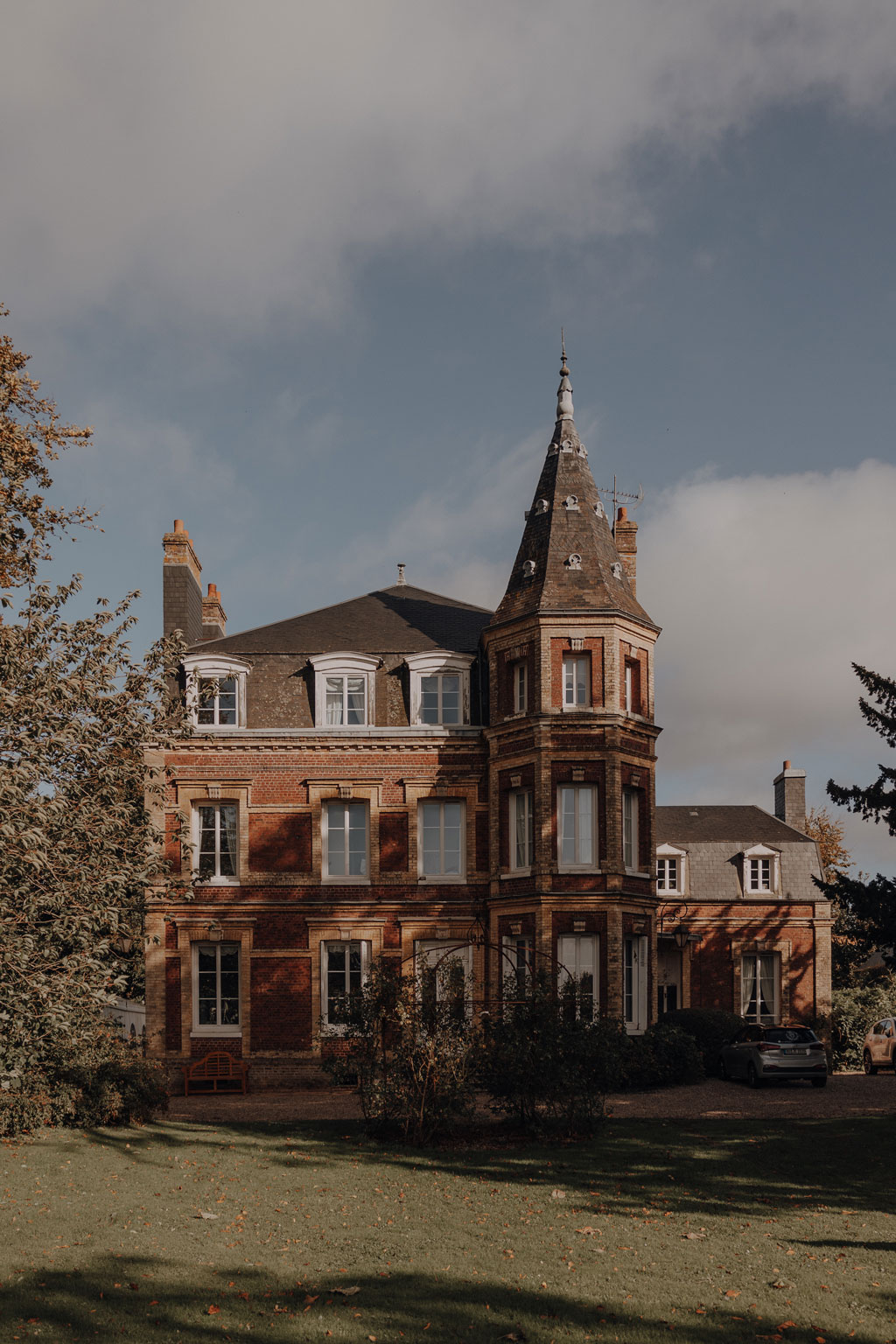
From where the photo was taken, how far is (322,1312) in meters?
8.85

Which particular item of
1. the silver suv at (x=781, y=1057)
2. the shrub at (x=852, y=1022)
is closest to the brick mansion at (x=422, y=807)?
the silver suv at (x=781, y=1057)

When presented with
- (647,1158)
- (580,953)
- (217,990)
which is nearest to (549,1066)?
(647,1158)

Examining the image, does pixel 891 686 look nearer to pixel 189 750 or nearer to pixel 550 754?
pixel 550 754

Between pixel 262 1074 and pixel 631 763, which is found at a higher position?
pixel 631 763

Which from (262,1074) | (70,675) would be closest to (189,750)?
(262,1074)

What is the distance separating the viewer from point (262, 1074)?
2809cm

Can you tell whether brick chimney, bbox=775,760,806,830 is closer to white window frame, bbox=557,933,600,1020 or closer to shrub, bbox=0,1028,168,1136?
white window frame, bbox=557,933,600,1020

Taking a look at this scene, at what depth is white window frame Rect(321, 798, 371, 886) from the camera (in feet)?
95.7

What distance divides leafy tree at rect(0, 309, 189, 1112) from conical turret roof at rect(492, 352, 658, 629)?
35.4ft

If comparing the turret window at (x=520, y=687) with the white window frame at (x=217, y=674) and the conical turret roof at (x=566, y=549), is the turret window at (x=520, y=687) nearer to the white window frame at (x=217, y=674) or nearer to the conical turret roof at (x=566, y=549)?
the conical turret roof at (x=566, y=549)

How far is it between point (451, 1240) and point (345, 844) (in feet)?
60.5

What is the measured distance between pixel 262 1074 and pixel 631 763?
36.5 ft

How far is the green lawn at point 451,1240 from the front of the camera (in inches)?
343

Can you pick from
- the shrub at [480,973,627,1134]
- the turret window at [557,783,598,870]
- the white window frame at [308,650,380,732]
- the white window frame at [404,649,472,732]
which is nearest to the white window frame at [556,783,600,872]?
the turret window at [557,783,598,870]
